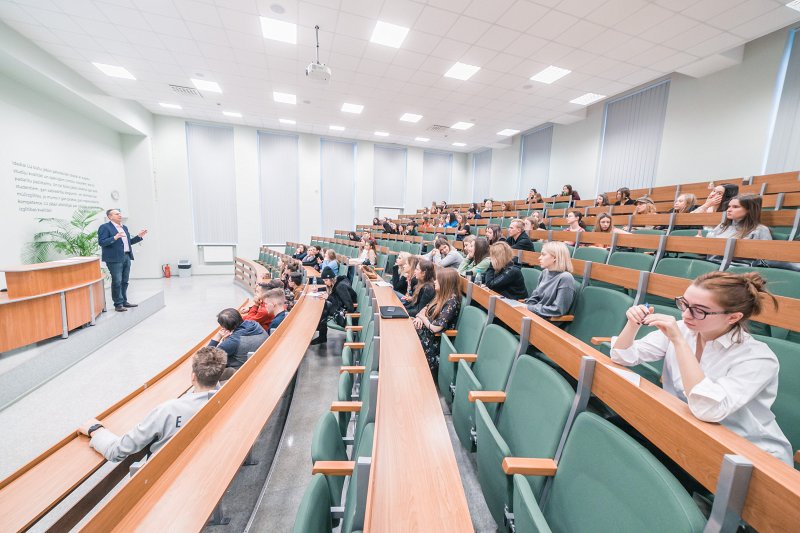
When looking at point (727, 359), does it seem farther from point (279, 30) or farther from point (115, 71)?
point (115, 71)

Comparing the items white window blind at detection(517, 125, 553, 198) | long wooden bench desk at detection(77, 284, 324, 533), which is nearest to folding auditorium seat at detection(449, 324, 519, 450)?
long wooden bench desk at detection(77, 284, 324, 533)

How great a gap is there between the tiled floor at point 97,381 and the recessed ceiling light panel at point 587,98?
24.0 ft

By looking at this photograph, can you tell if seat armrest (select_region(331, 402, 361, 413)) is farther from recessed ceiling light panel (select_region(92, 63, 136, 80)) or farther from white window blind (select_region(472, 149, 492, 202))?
white window blind (select_region(472, 149, 492, 202))

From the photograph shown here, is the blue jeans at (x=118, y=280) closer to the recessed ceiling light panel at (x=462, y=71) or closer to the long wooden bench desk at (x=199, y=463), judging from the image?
the long wooden bench desk at (x=199, y=463)

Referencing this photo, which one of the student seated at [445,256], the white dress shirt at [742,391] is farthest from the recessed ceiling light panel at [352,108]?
the white dress shirt at [742,391]

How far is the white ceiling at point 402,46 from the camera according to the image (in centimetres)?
340

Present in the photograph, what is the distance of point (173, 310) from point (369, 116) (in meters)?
5.42

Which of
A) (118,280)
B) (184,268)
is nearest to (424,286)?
(118,280)

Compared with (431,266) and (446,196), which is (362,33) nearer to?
(431,266)

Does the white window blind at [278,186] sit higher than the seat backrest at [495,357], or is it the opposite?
the white window blind at [278,186]

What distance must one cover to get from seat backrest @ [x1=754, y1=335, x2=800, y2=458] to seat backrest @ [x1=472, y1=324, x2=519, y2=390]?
2.63 ft

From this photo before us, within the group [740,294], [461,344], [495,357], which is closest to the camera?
[740,294]

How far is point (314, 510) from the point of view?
0.73 metres

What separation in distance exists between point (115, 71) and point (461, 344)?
6954mm
